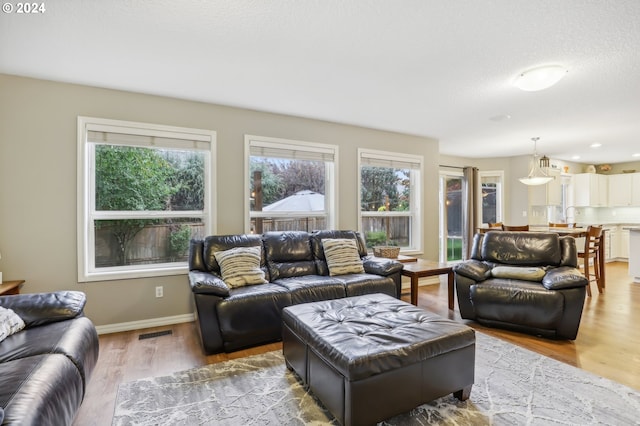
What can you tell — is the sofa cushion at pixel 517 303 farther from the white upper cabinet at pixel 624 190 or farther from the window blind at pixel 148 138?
the white upper cabinet at pixel 624 190

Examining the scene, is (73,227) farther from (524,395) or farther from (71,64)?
(524,395)

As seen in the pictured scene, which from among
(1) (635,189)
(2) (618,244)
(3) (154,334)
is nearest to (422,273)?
(3) (154,334)

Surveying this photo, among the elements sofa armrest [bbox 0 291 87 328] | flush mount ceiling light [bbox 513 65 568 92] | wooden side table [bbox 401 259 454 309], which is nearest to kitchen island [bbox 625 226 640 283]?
wooden side table [bbox 401 259 454 309]

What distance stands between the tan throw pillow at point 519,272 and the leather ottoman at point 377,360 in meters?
1.64

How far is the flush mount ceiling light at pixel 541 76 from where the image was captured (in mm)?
2678

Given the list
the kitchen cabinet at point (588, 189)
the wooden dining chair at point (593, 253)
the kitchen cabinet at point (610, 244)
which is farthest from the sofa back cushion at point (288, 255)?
the kitchen cabinet at point (610, 244)

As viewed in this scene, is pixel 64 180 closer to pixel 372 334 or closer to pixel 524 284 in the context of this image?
pixel 372 334

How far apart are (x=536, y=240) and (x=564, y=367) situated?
1.57m

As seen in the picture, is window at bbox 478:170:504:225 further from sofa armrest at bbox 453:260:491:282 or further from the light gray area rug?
the light gray area rug

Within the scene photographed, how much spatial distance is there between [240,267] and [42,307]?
1.48 metres

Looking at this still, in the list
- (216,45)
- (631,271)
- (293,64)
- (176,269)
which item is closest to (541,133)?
(631,271)

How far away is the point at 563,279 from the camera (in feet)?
9.53

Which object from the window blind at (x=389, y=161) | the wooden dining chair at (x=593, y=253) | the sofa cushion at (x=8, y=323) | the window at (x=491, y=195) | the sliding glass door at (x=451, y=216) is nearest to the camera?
the sofa cushion at (x=8, y=323)

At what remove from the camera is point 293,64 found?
2719 millimetres
